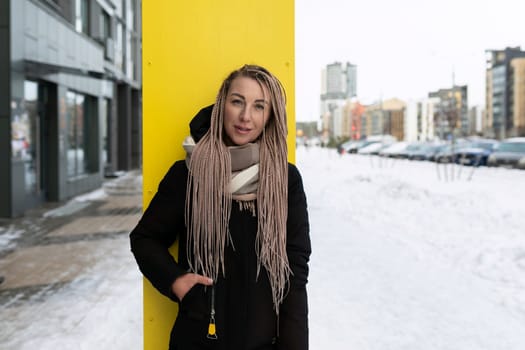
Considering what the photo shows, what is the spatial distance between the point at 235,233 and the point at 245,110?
1.43ft

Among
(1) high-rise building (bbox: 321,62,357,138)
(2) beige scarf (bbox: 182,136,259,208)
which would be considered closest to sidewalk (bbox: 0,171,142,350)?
(2) beige scarf (bbox: 182,136,259,208)

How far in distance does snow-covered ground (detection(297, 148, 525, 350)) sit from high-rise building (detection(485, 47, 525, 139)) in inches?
3892

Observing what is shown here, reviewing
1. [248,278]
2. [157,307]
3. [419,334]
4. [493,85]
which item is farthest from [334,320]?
[493,85]

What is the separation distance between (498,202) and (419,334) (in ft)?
27.7

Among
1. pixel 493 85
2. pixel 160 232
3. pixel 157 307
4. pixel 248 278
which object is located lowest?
pixel 157 307

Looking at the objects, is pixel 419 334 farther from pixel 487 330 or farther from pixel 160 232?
pixel 160 232

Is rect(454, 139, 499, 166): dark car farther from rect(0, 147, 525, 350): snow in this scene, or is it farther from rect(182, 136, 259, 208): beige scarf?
rect(182, 136, 259, 208): beige scarf

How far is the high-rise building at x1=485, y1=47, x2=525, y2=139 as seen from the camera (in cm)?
10238

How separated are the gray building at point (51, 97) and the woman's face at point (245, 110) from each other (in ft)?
33.1

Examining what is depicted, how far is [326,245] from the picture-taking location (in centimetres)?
768

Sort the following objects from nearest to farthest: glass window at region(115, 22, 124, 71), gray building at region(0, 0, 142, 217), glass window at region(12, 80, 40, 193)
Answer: gray building at region(0, 0, 142, 217), glass window at region(12, 80, 40, 193), glass window at region(115, 22, 124, 71)

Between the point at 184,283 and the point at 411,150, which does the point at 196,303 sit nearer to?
the point at 184,283

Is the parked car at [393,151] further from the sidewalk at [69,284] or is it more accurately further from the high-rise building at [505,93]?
the high-rise building at [505,93]

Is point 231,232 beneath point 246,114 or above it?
beneath
